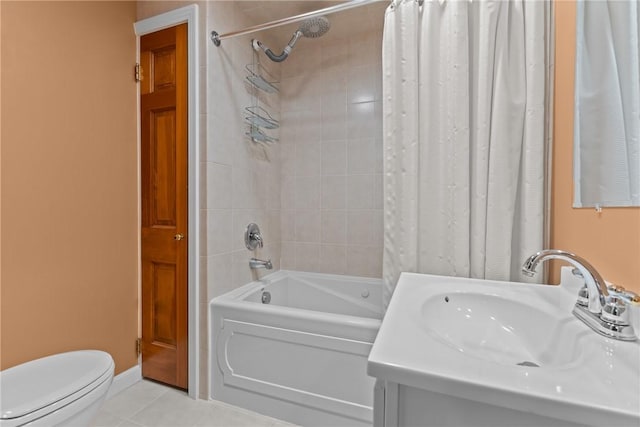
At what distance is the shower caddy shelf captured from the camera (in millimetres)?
2048

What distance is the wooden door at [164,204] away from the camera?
5.68 ft

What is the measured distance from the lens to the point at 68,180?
1.46 meters

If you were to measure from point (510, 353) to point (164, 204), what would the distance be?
6.13ft

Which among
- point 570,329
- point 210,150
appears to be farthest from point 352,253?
point 570,329

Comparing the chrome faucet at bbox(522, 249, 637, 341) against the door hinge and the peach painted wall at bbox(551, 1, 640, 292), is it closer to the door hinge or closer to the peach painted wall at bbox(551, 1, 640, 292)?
the peach painted wall at bbox(551, 1, 640, 292)

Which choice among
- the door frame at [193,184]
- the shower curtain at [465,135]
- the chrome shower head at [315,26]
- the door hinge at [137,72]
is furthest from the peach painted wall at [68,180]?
the shower curtain at [465,135]

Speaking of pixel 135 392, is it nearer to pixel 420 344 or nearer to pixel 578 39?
pixel 420 344

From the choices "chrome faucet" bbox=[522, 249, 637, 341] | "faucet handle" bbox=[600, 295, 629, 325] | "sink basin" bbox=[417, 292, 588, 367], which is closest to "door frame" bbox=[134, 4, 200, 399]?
"sink basin" bbox=[417, 292, 588, 367]

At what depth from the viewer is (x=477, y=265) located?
136 centimetres

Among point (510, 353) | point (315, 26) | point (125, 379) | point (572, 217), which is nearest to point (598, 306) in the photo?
point (510, 353)

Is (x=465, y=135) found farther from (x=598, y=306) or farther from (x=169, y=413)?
(x=169, y=413)

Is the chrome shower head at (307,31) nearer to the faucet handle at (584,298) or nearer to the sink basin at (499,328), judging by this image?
the sink basin at (499,328)

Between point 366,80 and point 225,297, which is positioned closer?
point 225,297

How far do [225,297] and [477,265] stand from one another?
140 cm
